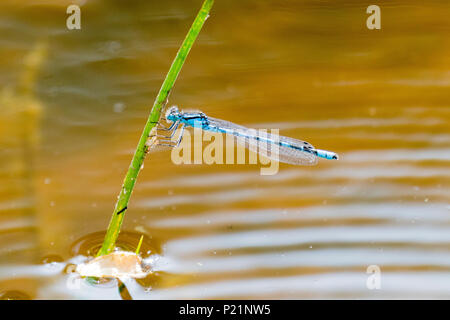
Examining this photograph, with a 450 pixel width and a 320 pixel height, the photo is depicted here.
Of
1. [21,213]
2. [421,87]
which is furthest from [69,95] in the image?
[421,87]

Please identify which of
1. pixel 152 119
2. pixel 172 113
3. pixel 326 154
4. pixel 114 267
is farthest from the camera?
pixel 172 113

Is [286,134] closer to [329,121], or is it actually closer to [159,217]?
[329,121]

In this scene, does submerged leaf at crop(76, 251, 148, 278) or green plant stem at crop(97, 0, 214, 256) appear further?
submerged leaf at crop(76, 251, 148, 278)

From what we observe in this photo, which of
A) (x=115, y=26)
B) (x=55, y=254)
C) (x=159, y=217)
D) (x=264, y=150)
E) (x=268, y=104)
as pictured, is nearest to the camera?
(x=55, y=254)

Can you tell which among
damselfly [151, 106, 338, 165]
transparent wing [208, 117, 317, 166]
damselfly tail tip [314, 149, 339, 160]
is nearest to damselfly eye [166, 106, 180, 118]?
damselfly [151, 106, 338, 165]

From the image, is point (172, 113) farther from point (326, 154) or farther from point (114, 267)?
point (114, 267)

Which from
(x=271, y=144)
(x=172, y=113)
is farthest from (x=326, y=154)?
(x=172, y=113)

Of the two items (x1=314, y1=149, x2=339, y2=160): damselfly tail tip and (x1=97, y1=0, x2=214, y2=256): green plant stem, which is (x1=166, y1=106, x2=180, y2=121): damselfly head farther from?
(x1=97, y1=0, x2=214, y2=256): green plant stem
